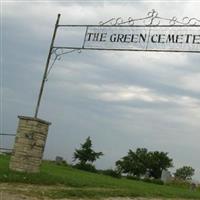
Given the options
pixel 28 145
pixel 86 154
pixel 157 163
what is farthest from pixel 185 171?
pixel 28 145

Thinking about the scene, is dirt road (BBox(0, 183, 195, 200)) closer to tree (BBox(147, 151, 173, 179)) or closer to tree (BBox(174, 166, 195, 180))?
tree (BBox(147, 151, 173, 179))

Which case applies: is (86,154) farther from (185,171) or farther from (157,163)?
(185,171)

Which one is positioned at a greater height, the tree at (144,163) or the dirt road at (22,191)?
the tree at (144,163)

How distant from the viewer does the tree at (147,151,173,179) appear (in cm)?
5515

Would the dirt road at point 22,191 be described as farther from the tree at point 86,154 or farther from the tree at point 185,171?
the tree at point 185,171

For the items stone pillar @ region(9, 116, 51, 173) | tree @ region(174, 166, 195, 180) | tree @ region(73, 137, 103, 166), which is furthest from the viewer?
tree @ region(174, 166, 195, 180)

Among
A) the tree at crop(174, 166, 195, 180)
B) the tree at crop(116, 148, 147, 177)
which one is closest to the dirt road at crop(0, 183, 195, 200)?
the tree at crop(116, 148, 147, 177)

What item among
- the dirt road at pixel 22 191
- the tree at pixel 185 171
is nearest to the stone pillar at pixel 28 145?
the dirt road at pixel 22 191

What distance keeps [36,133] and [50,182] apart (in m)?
2.26

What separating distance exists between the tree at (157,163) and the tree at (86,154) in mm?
13367

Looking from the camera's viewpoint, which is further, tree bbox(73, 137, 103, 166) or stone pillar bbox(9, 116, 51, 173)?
tree bbox(73, 137, 103, 166)

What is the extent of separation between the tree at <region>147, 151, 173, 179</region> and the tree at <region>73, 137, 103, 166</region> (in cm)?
1337

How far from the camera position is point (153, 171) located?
55.8 m

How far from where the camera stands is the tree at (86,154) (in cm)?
4272
